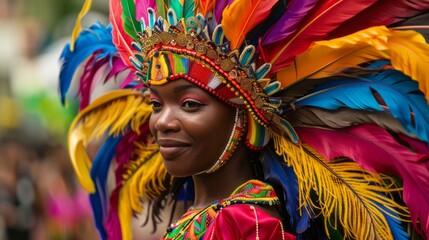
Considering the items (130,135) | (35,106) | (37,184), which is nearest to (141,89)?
(130,135)

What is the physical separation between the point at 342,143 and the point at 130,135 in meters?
1.26

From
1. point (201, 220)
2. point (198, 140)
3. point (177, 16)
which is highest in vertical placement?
point (177, 16)

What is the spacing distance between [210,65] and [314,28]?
43 cm

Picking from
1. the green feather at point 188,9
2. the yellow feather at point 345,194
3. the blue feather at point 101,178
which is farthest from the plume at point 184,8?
the blue feather at point 101,178

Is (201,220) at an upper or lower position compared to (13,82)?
lower

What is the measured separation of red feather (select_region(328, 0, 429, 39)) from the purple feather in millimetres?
140

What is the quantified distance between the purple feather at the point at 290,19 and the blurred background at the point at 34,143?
4.05m

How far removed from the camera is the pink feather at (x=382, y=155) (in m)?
4.18

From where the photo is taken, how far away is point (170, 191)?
523 centimetres

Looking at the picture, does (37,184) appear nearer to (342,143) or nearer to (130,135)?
(130,135)

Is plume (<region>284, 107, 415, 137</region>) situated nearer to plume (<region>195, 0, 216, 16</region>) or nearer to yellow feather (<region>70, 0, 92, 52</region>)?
plume (<region>195, 0, 216, 16</region>)

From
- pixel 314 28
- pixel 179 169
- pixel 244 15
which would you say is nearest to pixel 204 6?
pixel 244 15

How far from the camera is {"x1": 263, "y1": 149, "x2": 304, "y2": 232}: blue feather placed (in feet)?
14.6

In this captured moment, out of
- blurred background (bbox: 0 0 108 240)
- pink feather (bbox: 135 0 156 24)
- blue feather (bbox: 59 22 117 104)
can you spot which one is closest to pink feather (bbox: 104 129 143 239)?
blue feather (bbox: 59 22 117 104)
